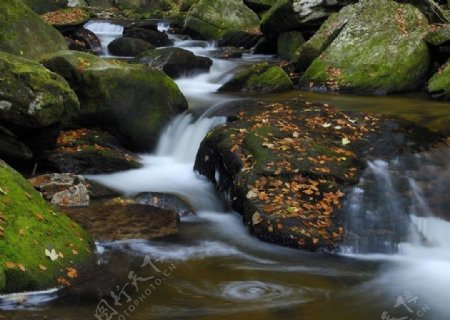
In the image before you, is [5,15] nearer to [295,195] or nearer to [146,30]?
[295,195]

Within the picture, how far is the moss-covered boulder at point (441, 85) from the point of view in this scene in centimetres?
1181

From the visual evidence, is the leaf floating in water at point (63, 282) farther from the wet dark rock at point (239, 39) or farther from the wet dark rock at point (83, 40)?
the wet dark rock at point (239, 39)

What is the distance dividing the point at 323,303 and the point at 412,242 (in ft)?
6.23

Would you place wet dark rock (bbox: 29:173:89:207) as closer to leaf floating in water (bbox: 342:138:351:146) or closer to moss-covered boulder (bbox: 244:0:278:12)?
leaf floating in water (bbox: 342:138:351:146)

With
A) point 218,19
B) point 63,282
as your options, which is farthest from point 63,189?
point 218,19

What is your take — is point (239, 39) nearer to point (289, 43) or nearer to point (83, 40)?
point (289, 43)

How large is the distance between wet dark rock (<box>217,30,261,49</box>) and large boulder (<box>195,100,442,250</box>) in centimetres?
1047

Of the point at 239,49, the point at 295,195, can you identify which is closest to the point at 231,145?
the point at 295,195

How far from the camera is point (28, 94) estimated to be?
7.86 m

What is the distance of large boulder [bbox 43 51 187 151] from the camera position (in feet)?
32.0

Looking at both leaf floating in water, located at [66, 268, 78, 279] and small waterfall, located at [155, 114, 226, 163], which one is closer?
leaf floating in water, located at [66, 268, 78, 279]

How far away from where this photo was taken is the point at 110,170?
9.02m

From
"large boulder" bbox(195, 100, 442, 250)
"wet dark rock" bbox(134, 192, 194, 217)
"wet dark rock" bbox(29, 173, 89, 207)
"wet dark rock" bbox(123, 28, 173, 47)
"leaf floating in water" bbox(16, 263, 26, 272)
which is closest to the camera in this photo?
"leaf floating in water" bbox(16, 263, 26, 272)

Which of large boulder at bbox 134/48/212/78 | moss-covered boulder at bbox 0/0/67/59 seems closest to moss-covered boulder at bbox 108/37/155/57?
large boulder at bbox 134/48/212/78
